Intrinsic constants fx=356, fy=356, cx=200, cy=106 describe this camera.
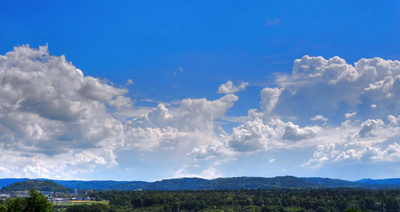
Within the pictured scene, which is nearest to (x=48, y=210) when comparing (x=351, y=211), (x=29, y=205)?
(x=29, y=205)

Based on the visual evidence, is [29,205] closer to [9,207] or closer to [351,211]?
[9,207]

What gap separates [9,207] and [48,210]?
1253cm

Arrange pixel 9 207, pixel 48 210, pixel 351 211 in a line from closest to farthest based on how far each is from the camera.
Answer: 1. pixel 9 207
2. pixel 48 210
3. pixel 351 211

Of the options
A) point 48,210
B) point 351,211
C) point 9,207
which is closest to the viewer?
point 9,207

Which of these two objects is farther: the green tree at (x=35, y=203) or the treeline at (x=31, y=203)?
the green tree at (x=35, y=203)

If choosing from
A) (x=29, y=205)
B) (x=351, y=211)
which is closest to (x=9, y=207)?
(x=29, y=205)

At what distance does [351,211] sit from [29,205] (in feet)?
382

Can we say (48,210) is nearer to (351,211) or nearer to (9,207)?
(9,207)

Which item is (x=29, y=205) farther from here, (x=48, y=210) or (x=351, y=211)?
(x=351, y=211)

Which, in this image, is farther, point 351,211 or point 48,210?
point 351,211

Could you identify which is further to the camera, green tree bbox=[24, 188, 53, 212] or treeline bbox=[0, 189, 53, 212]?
green tree bbox=[24, 188, 53, 212]

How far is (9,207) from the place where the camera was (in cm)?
11481

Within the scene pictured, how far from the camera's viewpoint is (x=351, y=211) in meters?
136

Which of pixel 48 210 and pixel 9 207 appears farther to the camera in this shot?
pixel 48 210
